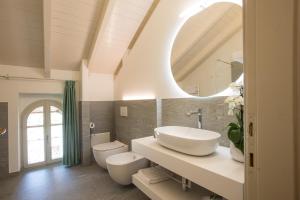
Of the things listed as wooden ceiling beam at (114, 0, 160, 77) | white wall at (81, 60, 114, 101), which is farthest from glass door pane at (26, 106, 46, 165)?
wooden ceiling beam at (114, 0, 160, 77)

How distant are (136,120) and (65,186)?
147 cm

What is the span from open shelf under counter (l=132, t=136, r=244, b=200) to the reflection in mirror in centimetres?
70

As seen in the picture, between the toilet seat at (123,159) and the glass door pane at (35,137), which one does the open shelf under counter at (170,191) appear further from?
the glass door pane at (35,137)

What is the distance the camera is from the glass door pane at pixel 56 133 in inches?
135

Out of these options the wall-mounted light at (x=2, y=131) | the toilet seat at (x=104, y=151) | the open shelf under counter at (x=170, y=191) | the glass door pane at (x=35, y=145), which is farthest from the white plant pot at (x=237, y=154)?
the glass door pane at (x=35, y=145)

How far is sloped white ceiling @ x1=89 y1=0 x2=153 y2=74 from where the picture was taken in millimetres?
2410

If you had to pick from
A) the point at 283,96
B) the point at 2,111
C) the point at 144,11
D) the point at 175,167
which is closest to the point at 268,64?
the point at 283,96

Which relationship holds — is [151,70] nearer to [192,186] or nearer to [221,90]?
[221,90]

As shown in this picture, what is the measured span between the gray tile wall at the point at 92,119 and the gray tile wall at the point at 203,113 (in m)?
1.68

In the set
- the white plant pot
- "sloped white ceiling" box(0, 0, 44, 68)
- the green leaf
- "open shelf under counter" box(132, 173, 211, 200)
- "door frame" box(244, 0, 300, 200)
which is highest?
"sloped white ceiling" box(0, 0, 44, 68)

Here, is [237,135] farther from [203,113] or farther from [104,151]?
[104,151]

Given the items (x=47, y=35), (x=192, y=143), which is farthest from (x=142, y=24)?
(x=192, y=143)

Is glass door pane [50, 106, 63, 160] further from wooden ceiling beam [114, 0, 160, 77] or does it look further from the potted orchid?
the potted orchid

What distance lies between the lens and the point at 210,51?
1.76m
